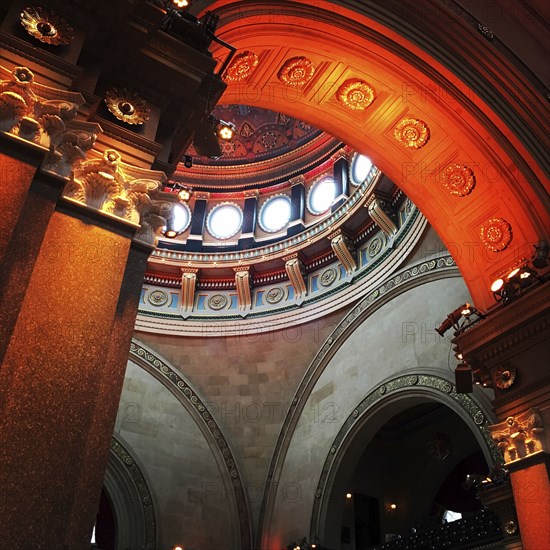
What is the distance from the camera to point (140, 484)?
13.9 m

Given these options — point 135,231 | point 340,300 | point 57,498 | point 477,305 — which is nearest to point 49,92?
point 135,231

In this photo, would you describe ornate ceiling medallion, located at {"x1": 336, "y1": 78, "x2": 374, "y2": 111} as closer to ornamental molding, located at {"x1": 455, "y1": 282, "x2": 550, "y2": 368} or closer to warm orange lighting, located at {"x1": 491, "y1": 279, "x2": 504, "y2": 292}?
warm orange lighting, located at {"x1": 491, "y1": 279, "x2": 504, "y2": 292}

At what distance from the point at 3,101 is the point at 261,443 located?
12335mm

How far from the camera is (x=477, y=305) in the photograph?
9.26 metres

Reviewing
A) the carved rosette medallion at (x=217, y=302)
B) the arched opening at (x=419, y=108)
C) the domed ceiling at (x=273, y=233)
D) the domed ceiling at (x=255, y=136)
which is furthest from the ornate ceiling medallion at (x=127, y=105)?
the domed ceiling at (x=255, y=136)

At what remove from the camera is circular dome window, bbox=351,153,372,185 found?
15367 mm

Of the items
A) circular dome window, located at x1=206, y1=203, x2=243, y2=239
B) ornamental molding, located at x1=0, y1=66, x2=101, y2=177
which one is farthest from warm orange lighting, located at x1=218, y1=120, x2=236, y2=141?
circular dome window, located at x1=206, y1=203, x2=243, y2=239

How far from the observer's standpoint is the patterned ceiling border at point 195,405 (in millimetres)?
14789

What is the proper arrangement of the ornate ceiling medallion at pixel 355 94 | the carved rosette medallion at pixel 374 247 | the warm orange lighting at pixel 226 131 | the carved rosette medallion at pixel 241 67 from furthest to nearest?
the carved rosette medallion at pixel 374 247, the ornate ceiling medallion at pixel 355 94, the carved rosette medallion at pixel 241 67, the warm orange lighting at pixel 226 131

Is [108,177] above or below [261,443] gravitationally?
below

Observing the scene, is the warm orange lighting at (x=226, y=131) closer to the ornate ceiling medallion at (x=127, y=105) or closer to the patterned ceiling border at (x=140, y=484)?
the ornate ceiling medallion at (x=127, y=105)

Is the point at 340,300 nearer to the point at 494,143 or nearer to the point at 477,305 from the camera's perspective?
the point at 477,305

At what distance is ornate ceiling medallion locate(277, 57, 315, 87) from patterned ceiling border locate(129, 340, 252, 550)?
29.9 feet

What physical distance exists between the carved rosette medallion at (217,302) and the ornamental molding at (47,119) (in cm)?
1239
